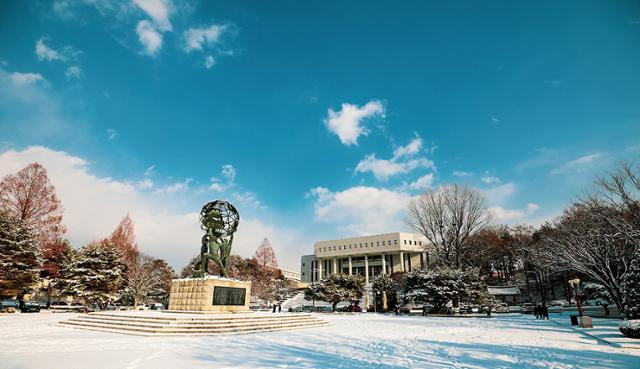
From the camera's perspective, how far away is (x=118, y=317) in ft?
53.2

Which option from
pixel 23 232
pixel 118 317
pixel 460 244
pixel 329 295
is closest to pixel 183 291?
pixel 118 317

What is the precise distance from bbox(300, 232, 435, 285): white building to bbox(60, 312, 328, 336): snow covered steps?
175ft

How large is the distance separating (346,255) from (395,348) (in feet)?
225

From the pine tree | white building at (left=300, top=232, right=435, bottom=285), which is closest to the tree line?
the pine tree

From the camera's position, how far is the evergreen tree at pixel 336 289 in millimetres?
40875

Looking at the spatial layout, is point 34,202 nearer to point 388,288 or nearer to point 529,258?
point 388,288

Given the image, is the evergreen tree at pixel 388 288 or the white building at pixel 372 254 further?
the white building at pixel 372 254

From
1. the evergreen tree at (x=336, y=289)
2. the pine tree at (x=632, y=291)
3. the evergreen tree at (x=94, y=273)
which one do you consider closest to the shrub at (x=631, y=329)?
the pine tree at (x=632, y=291)

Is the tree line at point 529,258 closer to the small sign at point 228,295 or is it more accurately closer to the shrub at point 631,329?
the shrub at point 631,329

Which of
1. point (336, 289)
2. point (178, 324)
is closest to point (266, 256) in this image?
point (336, 289)

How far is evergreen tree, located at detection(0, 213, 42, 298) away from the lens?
2705 cm

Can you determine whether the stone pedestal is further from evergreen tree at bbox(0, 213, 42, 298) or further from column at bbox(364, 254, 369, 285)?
column at bbox(364, 254, 369, 285)

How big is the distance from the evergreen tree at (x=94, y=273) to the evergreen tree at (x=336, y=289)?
860 inches

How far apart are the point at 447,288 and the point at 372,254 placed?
146ft
